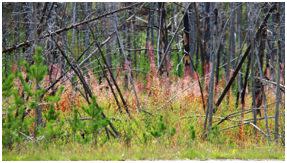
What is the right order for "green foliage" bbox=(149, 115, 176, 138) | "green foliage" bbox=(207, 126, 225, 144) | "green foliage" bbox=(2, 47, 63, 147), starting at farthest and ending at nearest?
"green foliage" bbox=(207, 126, 225, 144) → "green foliage" bbox=(149, 115, 176, 138) → "green foliage" bbox=(2, 47, 63, 147)

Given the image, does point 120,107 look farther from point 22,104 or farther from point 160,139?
point 22,104

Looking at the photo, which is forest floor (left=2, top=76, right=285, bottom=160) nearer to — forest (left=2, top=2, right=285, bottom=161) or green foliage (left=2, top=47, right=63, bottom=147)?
forest (left=2, top=2, right=285, bottom=161)

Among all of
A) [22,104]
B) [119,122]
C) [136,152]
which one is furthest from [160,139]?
[22,104]

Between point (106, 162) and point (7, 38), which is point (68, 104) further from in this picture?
point (106, 162)

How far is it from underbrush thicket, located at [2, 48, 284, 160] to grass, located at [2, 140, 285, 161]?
0.04 ft

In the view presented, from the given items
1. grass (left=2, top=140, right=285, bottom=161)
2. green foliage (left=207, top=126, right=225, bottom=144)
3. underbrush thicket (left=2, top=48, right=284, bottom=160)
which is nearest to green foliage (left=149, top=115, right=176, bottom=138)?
underbrush thicket (left=2, top=48, right=284, bottom=160)

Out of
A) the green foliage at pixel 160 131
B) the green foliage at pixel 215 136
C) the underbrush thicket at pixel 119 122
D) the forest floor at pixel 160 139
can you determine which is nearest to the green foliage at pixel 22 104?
the underbrush thicket at pixel 119 122

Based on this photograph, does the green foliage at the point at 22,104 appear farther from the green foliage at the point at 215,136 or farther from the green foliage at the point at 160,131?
the green foliage at the point at 215,136

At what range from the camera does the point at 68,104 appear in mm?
7391

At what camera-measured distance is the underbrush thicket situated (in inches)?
227

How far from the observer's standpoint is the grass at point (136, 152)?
18.2 ft

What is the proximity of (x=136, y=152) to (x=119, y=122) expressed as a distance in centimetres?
148

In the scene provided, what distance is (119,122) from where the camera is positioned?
7133 mm

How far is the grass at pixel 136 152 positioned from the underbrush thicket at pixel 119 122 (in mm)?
11
